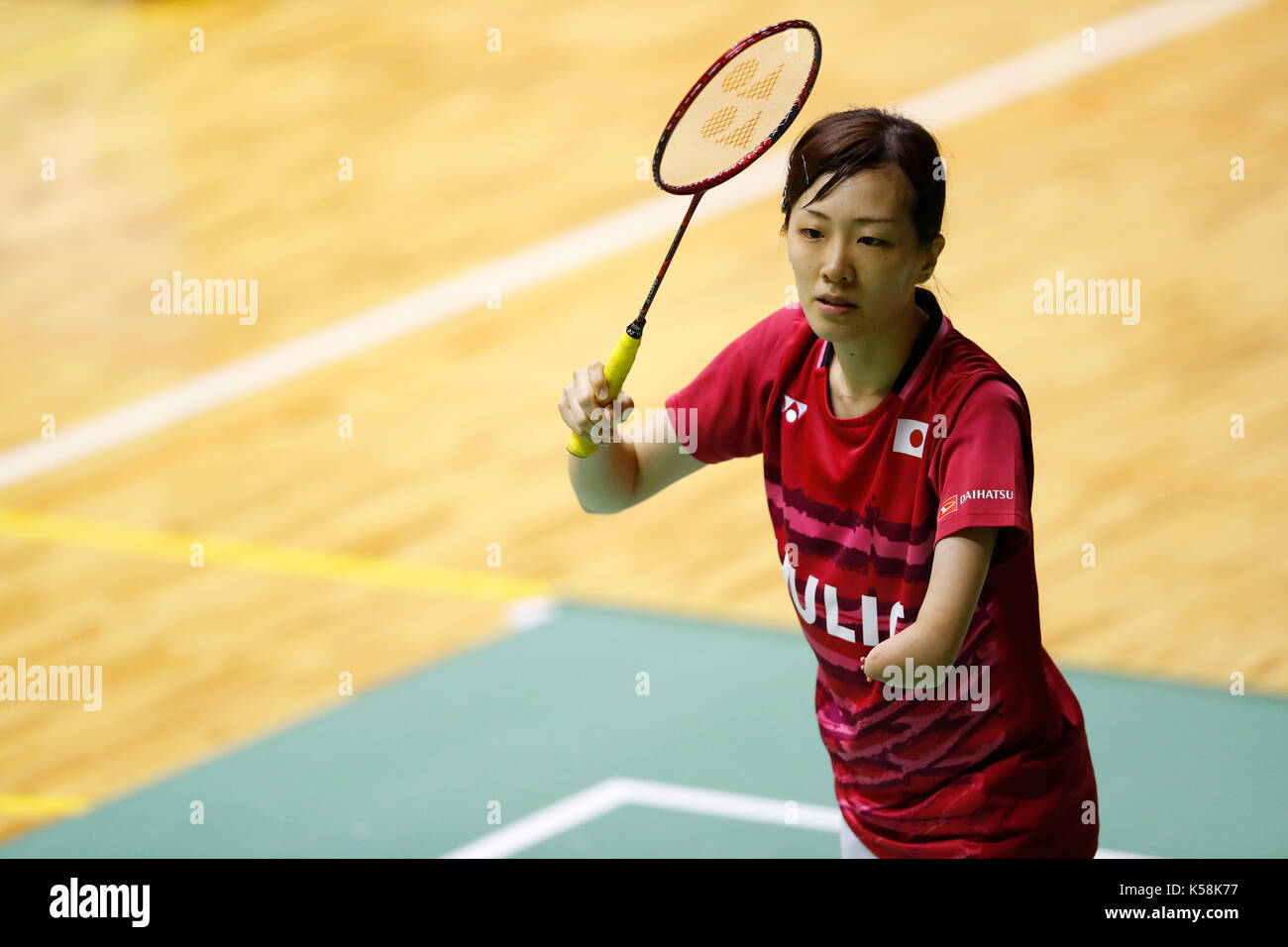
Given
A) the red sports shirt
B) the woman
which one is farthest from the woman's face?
the red sports shirt

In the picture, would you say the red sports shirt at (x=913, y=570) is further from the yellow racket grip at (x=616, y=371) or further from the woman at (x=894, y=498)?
the yellow racket grip at (x=616, y=371)

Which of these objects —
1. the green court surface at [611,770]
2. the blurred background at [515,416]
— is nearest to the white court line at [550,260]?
the blurred background at [515,416]

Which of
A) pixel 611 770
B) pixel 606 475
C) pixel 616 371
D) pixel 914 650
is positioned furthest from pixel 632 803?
pixel 914 650

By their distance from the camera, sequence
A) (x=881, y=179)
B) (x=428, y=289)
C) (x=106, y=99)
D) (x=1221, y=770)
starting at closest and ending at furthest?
1. (x=881, y=179)
2. (x=1221, y=770)
3. (x=428, y=289)
4. (x=106, y=99)

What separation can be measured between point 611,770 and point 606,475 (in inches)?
96.2

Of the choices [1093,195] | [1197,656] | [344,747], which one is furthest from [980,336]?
[344,747]

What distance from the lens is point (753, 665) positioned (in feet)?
20.0

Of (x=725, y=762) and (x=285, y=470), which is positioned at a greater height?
(x=285, y=470)

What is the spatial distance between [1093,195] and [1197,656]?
11.9 feet

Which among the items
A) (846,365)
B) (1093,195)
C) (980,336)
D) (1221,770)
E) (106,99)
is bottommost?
(1221,770)

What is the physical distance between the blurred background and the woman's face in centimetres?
253

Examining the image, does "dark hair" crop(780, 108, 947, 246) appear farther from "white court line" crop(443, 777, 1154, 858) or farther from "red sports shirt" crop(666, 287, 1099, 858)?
"white court line" crop(443, 777, 1154, 858)

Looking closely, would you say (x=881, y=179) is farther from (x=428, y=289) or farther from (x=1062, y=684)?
(x=428, y=289)

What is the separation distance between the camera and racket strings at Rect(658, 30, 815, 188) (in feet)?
11.0
